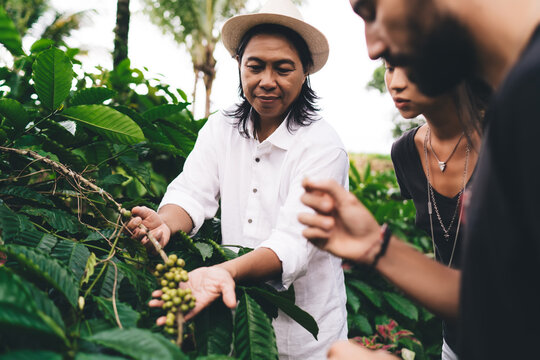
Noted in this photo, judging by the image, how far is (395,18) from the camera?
31.9 inches

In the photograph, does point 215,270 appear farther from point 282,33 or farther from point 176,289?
point 282,33

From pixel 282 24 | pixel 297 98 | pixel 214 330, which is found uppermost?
pixel 282 24

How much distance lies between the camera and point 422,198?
1958mm

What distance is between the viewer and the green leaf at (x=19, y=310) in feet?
2.18

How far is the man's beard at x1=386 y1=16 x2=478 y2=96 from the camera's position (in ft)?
2.48

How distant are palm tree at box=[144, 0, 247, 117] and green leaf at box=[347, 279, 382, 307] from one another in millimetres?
13531

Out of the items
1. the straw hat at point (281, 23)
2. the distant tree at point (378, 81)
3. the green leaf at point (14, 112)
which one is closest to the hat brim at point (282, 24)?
the straw hat at point (281, 23)

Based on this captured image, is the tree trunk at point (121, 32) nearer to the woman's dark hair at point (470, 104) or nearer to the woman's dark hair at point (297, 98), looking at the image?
the woman's dark hair at point (297, 98)

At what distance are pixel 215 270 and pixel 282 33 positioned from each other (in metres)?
1.14

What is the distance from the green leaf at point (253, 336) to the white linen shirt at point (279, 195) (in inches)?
15.1

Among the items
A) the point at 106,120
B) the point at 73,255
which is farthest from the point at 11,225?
the point at 106,120

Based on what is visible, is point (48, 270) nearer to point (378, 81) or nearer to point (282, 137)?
point (282, 137)

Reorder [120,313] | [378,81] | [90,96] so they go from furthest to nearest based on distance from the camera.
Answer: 1. [378,81]
2. [90,96]
3. [120,313]

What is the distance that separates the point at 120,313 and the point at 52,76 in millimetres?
926
